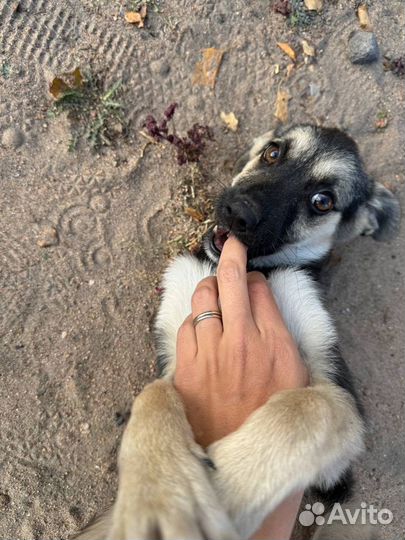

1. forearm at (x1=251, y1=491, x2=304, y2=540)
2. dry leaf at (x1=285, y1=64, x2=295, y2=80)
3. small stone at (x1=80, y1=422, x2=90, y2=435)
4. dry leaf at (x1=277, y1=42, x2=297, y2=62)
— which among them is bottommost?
small stone at (x1=80, y1=422, x2=90, y2=435)

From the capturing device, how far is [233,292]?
291 cm

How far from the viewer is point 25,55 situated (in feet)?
12.8

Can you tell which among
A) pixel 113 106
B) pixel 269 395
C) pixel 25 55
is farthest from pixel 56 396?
pixel 25 55

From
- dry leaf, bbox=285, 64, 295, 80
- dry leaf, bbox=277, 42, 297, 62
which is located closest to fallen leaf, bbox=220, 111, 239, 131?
dry leaf, bbox=285, 64, 295, 80

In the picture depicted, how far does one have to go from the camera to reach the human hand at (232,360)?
2670mm

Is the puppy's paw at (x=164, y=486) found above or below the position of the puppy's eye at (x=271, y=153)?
below

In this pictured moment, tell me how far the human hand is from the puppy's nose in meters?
0.20

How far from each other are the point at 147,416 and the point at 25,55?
3342 mm

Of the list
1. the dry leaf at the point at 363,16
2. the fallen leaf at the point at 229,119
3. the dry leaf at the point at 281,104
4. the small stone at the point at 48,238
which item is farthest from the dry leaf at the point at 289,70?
the small stone at the point at 48,238

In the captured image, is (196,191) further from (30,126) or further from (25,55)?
(25,55)

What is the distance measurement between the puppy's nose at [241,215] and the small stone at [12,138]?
6.79 feet

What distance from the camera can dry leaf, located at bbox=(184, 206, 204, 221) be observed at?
421 cm

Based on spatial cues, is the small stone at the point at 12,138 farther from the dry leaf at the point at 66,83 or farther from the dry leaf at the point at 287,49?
the dry leaf at the point at 287,49

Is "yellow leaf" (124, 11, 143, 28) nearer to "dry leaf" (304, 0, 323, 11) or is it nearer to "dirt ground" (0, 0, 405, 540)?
"dirt ground" (0, 0, 405, 540)
